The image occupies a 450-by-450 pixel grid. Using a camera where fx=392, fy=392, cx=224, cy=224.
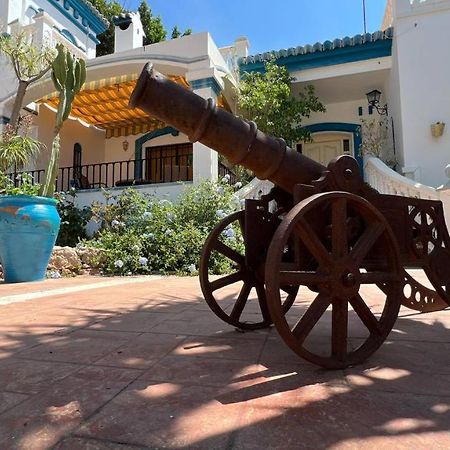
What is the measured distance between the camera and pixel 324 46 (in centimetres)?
930

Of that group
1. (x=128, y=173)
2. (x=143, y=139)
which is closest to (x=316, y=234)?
(x=128, y=173)

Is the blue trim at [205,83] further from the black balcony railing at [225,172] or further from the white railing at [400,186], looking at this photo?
the white railing at [400,186]

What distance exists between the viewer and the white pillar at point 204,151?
795 centimetres

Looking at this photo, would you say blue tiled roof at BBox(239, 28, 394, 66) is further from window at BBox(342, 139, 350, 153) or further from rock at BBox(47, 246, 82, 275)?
rock at BBox(47, 246, 82, 275)

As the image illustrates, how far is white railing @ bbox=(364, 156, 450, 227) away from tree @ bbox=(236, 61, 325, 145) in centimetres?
228

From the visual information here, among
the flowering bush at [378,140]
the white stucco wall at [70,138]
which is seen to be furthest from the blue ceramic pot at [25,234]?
the flowering bush at [378,140]

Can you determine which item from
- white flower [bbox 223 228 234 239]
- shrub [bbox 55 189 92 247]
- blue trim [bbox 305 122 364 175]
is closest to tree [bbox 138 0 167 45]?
blue trim [bbox 305 122 364 175]

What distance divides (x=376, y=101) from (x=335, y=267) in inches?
366

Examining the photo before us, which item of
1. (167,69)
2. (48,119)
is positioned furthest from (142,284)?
(48,119)

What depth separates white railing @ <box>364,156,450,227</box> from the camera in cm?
621

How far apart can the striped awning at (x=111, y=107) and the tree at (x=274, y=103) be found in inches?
58.6

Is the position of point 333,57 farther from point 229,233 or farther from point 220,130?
point 220,130

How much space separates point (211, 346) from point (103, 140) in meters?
12.4

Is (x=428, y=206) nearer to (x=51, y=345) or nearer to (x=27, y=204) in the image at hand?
(x=51, y=345)
